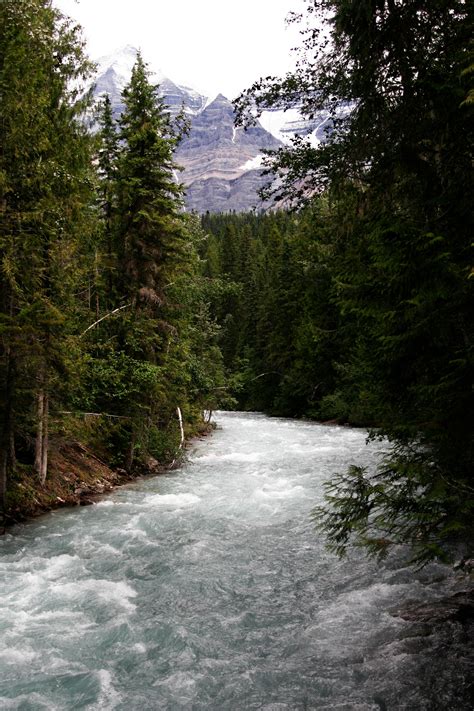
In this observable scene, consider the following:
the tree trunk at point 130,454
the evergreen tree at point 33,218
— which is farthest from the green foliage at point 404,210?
the tree trunk at point 130,454

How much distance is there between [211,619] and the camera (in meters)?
6.96

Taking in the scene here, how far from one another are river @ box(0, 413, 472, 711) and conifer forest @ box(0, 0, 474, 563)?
1.02m

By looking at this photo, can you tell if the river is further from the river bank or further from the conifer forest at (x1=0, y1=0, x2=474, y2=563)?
the conifer forest at (x1=0, y1=0, x2=474, y2=563)

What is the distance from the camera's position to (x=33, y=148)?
9.98m

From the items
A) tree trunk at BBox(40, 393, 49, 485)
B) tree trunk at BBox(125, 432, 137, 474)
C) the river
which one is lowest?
the river

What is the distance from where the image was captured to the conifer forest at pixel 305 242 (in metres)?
4.86

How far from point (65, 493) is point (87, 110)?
345 inches

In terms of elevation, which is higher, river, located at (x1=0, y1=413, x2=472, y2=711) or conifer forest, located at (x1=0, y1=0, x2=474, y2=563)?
conifer forest, located at (x1=0, y1=0, x2=474, y2=563)

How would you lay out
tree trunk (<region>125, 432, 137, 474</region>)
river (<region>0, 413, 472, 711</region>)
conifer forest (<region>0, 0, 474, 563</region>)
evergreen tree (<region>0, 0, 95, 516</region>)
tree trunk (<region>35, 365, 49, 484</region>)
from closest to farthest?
conifer forest (<region>0, 0, 474, 563</region>) < river (<region>0, 413, 472, 711</region>) < evergreen tree (<region>0, 0, 95, 516</region>) < tree trunk (<region>35, 365, 49, 484</region>) < tree trunk (<region>125, 432, 137, 474</region>)

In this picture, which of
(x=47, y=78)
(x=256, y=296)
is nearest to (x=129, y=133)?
(x=47, y=78)

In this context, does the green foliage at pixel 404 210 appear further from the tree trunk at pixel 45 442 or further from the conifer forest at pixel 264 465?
the tree trunk at pixel 45 442

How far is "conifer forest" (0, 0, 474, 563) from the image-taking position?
191 inches

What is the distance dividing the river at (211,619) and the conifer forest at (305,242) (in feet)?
3.34

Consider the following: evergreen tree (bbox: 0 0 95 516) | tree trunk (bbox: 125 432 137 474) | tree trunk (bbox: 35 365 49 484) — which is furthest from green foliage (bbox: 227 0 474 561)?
tree trunk (bbox: 125 432 137 474)
